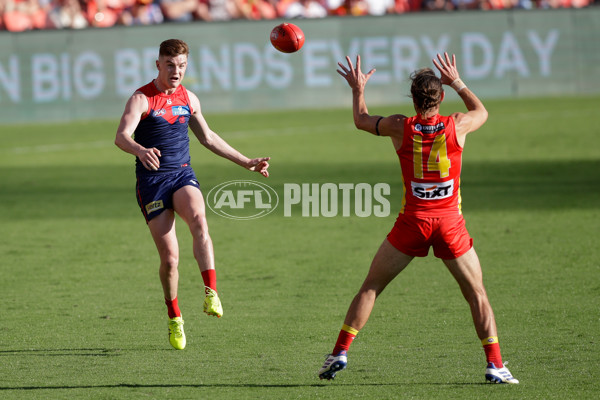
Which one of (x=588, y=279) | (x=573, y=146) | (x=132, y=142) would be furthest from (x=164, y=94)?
(x=573, y=146)

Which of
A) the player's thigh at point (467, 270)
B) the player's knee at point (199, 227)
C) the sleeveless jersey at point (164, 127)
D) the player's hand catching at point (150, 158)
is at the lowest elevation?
the player's thigh at point (467, 270)

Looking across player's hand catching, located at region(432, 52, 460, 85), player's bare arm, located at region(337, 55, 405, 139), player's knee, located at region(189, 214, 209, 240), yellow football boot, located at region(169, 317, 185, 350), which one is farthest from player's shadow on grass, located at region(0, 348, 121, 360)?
player's hand catching, located at region(432, 52, 460, 85)

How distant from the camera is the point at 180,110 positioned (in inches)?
297

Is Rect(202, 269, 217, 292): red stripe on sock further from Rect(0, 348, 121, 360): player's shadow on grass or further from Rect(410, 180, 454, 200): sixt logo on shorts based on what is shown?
Rect(410, 180, 454, 200): sixt logo on shorts

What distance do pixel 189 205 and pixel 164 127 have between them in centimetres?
67

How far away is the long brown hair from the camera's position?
602 centimetres

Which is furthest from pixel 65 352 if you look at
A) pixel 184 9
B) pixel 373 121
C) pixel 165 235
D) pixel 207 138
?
pixel 184 9

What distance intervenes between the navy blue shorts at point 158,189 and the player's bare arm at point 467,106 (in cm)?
210

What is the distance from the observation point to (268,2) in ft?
97.8

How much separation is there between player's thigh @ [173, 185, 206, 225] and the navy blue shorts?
5 centimetres

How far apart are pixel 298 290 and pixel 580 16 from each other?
66.7 ft

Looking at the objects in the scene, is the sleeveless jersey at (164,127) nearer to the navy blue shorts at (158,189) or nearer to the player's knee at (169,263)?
the navy blue shorts at (158,189)

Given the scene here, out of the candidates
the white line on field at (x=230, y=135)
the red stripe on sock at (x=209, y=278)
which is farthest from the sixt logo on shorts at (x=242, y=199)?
the red stripe on sock at (x=209, y=278)

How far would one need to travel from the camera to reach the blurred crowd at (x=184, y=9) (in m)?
26.5
